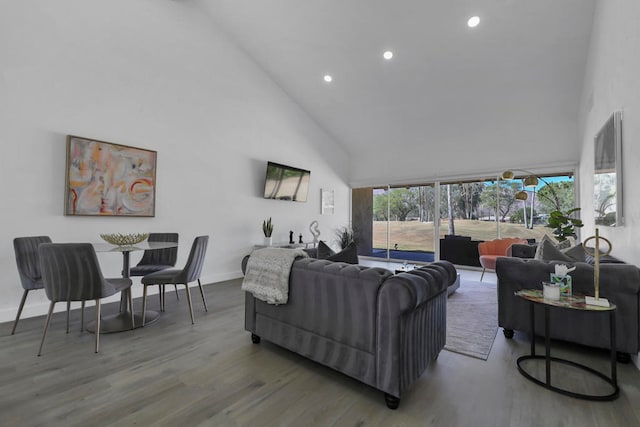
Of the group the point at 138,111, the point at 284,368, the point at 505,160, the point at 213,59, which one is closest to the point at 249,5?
the point at 213,59

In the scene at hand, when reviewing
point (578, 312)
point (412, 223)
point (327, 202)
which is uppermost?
point (327, 202)

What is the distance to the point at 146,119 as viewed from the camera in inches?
161

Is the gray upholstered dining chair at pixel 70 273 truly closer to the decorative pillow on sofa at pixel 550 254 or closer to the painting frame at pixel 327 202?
the decorative pillow on sofa at pixel 550 254

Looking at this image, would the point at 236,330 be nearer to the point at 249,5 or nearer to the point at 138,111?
the point at 138,111

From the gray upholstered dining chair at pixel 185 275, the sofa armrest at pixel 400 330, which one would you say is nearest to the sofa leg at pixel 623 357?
the sofa armrest at pixel 400 330

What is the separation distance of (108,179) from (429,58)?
5.09 metres

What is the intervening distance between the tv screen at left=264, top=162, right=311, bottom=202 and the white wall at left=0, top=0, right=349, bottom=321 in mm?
173

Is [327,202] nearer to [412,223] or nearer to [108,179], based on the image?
[412,223]

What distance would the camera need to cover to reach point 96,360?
7.41 feet

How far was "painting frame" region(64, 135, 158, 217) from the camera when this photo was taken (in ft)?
11.3

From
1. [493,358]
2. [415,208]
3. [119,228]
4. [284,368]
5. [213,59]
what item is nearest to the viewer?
[284,368]

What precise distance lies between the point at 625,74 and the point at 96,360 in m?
5.05

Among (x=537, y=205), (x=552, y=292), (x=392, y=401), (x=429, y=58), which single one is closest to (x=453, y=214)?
(x=537, y=205)

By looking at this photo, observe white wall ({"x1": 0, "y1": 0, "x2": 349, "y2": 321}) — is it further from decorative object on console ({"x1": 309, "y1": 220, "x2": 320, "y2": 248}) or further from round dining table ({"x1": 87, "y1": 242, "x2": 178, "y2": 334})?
round dining table ({"x1": 87, "y1": 242, "x2": 178, "y2": 334})
